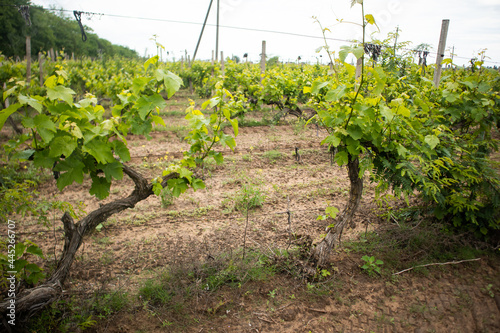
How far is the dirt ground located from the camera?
8.72 ft

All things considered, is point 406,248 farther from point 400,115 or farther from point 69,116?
point 69,116

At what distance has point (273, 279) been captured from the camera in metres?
3.12

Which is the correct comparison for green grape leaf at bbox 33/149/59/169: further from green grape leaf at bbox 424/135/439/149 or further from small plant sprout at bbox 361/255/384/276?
green grape leaf at bbox 424/135/439/149

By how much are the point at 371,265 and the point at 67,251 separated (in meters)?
3.00

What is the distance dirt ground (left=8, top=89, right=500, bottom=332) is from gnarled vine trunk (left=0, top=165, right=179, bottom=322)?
303 mm

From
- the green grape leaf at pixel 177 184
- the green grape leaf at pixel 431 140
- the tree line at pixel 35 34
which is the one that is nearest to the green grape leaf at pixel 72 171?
the green grape leaf at pixel 177 184

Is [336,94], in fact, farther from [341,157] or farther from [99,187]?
[99,187]

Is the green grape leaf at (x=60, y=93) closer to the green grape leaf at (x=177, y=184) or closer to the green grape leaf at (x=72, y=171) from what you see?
the green grape leaf at (x=72, y=171)

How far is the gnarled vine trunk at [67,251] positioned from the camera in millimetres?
2248

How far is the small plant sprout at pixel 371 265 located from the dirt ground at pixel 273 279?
0.07 meters

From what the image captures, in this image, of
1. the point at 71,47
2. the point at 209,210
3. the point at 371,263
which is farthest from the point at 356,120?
the point at 71,47

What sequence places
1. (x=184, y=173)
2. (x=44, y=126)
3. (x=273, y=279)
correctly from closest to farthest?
(x=44, y=126)
(x=184, y=173)
(x=273, y=279)

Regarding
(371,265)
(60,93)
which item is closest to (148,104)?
(60,93)

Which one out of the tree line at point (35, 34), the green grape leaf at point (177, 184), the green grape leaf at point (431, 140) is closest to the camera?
the green grape leaf at point (177, 184)
